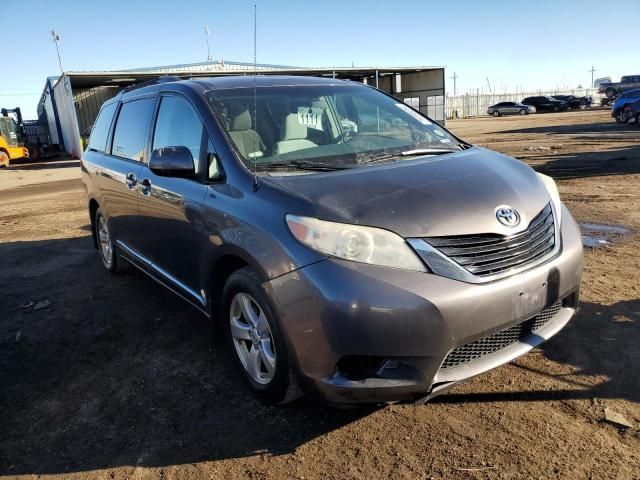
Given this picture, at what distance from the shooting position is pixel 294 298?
7.85 feet

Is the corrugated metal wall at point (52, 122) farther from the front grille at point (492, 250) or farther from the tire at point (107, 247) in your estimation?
the front grille at point (492, 250)

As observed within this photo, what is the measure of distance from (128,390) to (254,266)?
1.33 m

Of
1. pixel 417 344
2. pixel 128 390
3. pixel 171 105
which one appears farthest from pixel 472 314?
pixel 171 105

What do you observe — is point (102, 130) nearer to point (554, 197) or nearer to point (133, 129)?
point (133, 129)

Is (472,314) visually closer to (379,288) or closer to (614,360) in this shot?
(379,288)

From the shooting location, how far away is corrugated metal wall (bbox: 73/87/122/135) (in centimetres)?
3199

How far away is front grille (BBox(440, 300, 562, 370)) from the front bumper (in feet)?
0.11

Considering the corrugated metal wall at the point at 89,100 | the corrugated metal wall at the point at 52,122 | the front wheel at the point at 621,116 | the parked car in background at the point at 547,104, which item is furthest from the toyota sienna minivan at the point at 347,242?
the parked car in background at the point at 547,104

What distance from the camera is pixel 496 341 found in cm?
254

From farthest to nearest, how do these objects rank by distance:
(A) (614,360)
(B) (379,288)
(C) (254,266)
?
1. (A) (614,360)
2. (C) (254,266)
3. (B) (379,288)

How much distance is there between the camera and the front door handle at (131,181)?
4179 millimetres

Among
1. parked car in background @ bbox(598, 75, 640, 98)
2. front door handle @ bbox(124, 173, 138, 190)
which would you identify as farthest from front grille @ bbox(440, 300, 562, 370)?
parked car in background @ bbox(598, 75, 640, 98)

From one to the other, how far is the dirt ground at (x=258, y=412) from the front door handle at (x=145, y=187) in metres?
1.09

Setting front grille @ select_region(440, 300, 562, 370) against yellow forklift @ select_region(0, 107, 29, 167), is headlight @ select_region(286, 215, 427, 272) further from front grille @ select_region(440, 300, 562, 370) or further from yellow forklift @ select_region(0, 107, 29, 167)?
yellow forklift @ select_region(0, 107, 29, 167)
